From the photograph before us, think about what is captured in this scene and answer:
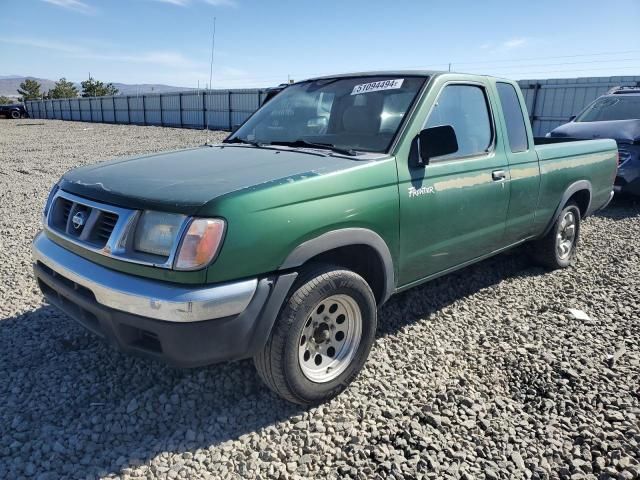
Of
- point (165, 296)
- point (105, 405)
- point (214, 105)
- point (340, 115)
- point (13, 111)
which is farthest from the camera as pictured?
point (13, 111)

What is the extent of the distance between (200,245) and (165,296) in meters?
0.28

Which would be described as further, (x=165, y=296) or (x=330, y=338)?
(x=330, y=338)

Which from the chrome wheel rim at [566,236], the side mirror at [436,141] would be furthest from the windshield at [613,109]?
the side mirror at [436,141]

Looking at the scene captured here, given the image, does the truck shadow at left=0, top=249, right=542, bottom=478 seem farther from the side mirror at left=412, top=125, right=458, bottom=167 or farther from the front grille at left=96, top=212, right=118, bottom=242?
the side mirror at left=412, top=125, right=458, bottom=167

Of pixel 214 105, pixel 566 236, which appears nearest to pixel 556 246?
pixel 566 236

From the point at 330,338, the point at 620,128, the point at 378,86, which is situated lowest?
the point at 330,338

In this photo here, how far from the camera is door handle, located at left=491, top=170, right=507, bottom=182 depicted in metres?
3.72

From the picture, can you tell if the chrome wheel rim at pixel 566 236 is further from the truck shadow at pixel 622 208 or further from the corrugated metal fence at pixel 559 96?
the corrugated metal fence at pixel 559 96

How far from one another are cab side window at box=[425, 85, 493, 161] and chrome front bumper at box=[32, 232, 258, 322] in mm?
1795

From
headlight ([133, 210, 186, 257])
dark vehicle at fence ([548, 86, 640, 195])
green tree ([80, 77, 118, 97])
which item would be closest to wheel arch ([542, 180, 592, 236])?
dark vehicle at fence ([548, 86, 640, 195])

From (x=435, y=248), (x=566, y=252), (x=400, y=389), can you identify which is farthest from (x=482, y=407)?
(x=566, y=252)

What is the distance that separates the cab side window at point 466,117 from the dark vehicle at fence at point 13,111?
156 ft

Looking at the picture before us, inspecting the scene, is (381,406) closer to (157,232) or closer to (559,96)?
(157,232)

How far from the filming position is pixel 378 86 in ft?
11.4
